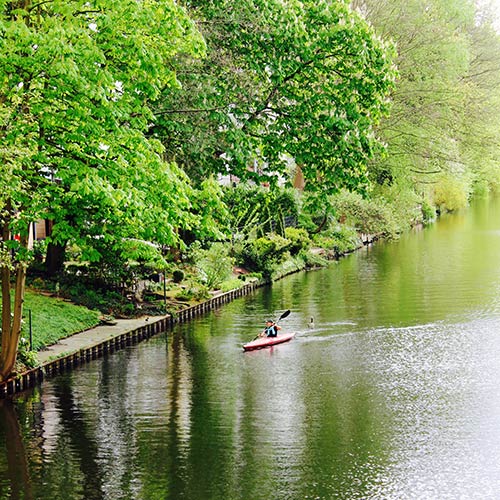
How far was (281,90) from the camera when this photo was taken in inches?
1275

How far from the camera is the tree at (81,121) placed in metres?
20.5

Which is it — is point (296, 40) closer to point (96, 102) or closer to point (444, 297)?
point (96, 102)

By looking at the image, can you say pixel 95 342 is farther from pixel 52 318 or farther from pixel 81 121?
pixel 81 121

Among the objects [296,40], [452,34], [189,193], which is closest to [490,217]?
[452,34]

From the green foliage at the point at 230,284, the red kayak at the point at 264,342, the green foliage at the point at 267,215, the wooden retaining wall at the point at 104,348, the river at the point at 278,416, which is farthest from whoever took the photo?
the green foliage at the point at 267,215

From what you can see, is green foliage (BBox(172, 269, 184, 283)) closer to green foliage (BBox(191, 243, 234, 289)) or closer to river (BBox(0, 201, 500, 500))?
green foliage (BBox(191, 243, 234, 289))

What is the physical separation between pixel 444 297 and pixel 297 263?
13.4 m

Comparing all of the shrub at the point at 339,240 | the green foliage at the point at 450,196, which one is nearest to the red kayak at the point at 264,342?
the shrub at the point at 339,240

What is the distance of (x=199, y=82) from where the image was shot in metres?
31.6

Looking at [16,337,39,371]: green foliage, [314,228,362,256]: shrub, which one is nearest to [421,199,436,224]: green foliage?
[314,228,362,256]: shrub

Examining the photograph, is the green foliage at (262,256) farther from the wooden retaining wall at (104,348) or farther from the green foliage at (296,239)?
the wooden retaining wall at (104,348)

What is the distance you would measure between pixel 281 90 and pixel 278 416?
13.2 meters

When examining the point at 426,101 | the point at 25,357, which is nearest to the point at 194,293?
the point at 25,357

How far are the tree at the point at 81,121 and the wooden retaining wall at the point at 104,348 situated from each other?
0.50 meters
